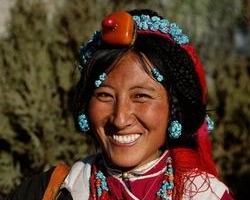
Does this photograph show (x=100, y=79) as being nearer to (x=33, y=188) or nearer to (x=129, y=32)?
(x=129, y=32)

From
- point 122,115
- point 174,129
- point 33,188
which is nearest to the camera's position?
point 122,115

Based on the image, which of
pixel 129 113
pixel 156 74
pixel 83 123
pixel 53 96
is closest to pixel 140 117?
pixel 129 113

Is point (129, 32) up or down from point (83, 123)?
up

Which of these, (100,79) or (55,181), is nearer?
(100,79)

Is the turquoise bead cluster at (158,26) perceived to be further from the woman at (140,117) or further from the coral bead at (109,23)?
the coral bead at (109,23)

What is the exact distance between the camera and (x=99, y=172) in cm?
278

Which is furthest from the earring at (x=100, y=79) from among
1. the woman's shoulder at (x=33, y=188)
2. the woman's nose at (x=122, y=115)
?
the woman's shoulder at (x=33, y=188)

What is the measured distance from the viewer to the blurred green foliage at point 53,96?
5.15 meters

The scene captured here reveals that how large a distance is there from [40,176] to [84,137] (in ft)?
8.06

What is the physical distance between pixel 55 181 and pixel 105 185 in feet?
0.56

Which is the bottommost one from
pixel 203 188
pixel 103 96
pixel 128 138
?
pixel 203 188

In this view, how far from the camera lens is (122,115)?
2543 millimetres

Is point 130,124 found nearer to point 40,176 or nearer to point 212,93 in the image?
point 40,176

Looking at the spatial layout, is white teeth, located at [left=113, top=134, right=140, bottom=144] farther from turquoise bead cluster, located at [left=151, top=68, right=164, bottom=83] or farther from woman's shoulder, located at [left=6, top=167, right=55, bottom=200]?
woman's shoulder, located at [left=6, top=167, right=55, bottom=200]
